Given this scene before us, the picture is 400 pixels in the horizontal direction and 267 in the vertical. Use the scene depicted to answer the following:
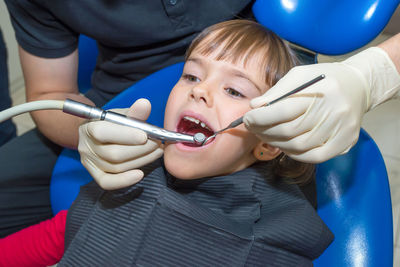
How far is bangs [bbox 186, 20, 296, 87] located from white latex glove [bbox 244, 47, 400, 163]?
0.38 ft

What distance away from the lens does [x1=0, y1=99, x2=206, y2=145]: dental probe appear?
2.35ft

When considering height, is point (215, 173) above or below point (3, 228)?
above

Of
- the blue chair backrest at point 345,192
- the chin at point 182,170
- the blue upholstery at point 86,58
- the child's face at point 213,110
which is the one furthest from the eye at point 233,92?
the blue upholstery at point 86,58

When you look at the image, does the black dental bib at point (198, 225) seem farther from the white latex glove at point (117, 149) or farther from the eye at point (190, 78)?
the eye at point (190, 78)

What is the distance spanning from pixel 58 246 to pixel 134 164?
1.27ft

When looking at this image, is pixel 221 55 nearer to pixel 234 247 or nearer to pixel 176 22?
pixel 176 22

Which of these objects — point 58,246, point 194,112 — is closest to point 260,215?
point 194,112

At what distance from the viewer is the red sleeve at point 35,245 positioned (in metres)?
0.98

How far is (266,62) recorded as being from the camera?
906 millimetres

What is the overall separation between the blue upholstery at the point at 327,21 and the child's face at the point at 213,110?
1.19 feet

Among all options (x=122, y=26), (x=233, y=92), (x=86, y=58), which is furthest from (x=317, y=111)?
(x=86, y=58)

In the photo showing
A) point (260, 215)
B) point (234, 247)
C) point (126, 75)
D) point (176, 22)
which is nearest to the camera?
point (234, 247)

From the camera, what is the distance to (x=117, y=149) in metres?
0.81

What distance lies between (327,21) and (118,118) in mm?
793
